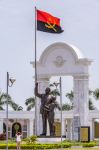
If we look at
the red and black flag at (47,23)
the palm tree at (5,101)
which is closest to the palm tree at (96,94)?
the palm tree at (5,101)

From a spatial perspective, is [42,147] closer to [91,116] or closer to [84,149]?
[84,149]

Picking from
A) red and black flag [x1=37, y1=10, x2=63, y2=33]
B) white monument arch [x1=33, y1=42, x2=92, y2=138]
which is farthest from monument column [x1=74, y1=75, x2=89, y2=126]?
red and black flag [x1=37, y1=10, x2=63, y2=33]

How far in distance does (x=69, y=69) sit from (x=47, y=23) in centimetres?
683

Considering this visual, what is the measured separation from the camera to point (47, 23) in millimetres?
67875

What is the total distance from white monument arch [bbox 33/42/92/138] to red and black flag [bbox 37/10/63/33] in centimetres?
548

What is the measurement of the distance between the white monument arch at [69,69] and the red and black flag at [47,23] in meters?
5.48

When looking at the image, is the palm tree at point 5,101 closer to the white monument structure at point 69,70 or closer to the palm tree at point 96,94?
the palm tree at point 96,94

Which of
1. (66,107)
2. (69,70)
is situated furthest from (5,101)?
(69,70)

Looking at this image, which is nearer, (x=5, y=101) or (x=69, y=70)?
(x=69, y=70)

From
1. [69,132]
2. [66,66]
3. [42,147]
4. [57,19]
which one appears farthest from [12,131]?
[42,147]

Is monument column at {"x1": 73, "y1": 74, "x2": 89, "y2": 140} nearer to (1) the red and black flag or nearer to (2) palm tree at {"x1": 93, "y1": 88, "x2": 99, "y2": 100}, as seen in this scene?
(1) the red and black flag

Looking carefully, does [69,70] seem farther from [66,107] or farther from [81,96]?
[66,107]

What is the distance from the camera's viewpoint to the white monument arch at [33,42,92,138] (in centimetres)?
7175

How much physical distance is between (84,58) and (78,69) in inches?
48.1
